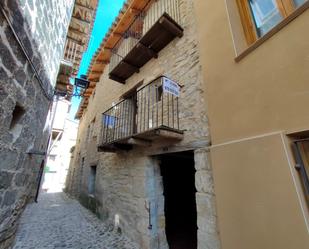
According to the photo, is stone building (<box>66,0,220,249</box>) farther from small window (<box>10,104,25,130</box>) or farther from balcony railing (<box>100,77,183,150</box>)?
small window (<box>10,104,25,130</box>)

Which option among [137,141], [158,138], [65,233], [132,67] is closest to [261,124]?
[158,138]

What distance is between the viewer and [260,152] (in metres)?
1.78

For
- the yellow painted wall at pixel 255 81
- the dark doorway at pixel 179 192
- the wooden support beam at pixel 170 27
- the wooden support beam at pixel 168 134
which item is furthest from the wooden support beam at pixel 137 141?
the wooden support beam at pixel 170 27

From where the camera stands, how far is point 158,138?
3.53m

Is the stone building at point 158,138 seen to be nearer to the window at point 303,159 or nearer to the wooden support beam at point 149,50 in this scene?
the wooden support beam at point 149,50

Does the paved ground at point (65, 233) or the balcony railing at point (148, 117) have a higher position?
the balcony railing at point (148, 117)

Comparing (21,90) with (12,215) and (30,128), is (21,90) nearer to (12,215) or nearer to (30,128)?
(30,128)

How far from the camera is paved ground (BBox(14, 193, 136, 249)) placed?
12.3 feet

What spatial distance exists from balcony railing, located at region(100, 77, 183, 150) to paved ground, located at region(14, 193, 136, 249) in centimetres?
229

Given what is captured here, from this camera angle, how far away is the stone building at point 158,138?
9.35 ft

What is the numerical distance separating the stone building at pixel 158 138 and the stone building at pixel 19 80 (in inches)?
69.6

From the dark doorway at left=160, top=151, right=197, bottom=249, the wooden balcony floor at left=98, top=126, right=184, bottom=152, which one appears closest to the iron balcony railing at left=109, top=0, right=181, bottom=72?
the wooden balcony floor at left=98, top=126, right=184, bottom=152

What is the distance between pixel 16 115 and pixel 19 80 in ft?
1.67

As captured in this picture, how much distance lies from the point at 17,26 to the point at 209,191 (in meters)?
3.16
